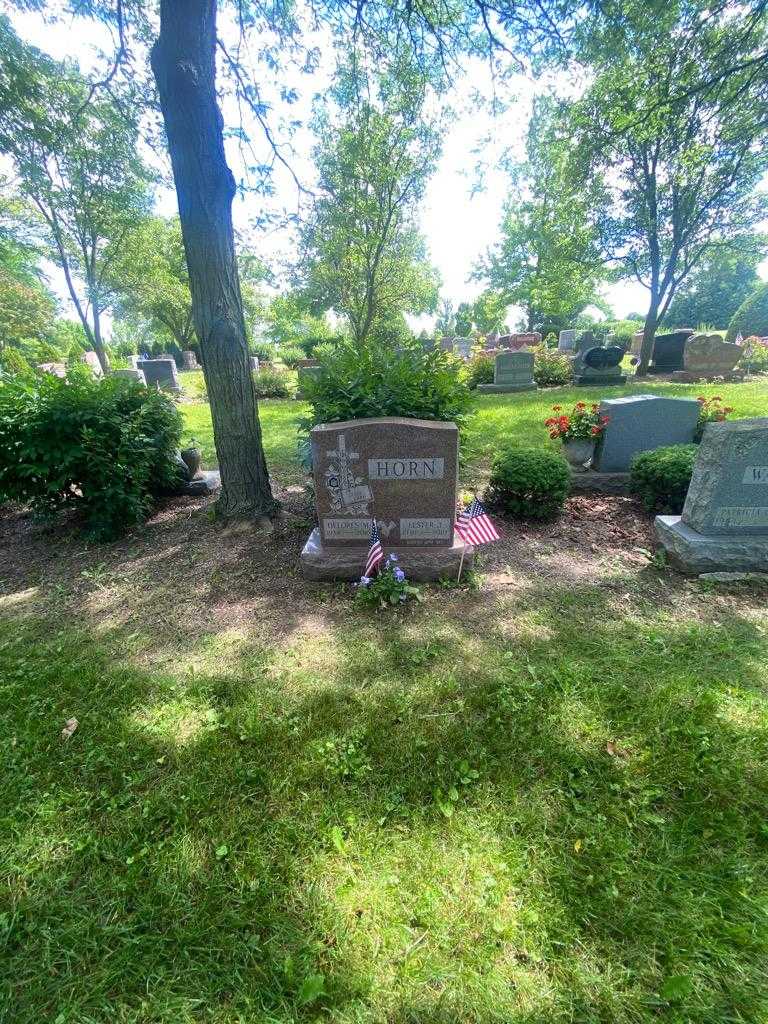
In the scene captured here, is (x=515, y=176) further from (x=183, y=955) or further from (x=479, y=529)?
(x=183, y=955)

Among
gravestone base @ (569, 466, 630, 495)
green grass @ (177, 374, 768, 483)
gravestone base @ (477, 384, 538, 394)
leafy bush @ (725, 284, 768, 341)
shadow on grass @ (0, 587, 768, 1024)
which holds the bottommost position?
shadow on grass @ (0, 587, 768, 1024)

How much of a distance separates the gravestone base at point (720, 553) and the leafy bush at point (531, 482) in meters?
1.20

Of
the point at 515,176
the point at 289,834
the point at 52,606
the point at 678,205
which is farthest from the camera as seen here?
the point at 515,176

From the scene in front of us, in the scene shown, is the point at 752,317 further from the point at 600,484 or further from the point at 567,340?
the point at 600,484

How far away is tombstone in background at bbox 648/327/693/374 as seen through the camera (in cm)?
1552

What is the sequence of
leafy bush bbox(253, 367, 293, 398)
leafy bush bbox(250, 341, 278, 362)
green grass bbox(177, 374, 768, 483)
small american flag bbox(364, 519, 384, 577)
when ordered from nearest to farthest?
small american flag bbox(364, 519, 384, 577), green grass bbox(177, 374, 768, 483), leafy bush bbox(253, 367, 293, 398), leafy bush bbox(250, 341, 278, 362)

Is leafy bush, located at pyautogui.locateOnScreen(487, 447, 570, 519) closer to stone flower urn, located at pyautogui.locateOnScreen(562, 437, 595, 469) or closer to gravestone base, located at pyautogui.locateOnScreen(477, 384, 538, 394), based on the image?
stone flower urn, located at pyautogui.locateOnScreen(562, 437, 595, 469)

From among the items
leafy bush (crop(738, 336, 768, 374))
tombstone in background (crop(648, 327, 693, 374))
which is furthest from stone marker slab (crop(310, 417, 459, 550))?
leafy bush (crop(738, 336, 768, 374))

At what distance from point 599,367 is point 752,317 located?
1663 centimetres

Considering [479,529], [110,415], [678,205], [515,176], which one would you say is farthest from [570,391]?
[515,176]

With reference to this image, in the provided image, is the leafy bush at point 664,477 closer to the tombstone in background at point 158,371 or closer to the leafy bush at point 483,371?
the leafy bush at point 483,371

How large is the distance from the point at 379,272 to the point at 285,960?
19.3 metres

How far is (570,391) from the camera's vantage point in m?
13.0

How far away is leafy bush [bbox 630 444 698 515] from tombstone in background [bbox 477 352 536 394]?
9328 millimetres
